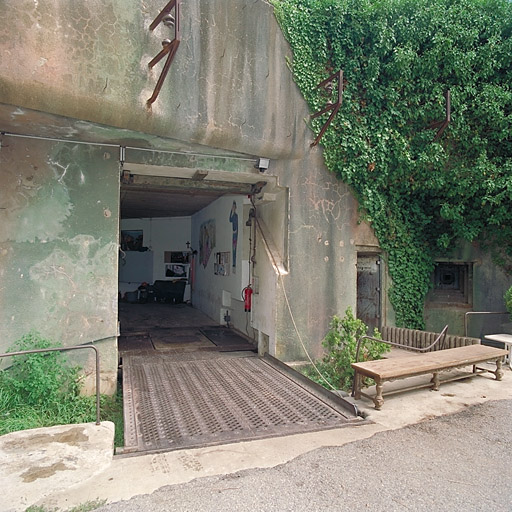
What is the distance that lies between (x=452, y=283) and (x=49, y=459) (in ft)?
28.8

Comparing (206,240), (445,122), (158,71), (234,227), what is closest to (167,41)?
(158,71)

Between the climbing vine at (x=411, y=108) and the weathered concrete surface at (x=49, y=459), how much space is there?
5.87 meters

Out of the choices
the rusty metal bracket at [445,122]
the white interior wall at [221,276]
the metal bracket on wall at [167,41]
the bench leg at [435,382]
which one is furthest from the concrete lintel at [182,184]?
the bench leg at [435,382]

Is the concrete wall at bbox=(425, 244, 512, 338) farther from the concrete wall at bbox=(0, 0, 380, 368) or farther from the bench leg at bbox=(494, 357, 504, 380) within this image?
the concrete wall at bbox=(0, 0, 380, 368)

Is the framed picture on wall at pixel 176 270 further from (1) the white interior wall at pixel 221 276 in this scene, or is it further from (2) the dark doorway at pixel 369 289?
(2) the dark doorway at pixel 369 289

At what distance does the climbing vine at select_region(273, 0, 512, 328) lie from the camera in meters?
7.43

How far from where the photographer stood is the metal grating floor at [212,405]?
4.50m

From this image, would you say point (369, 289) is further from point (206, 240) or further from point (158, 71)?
point (206, 240)

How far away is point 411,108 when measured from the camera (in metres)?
7.83

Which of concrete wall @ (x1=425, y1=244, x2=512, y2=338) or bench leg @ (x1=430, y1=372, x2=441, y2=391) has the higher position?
concrete wall @ (x1=425, y1=244, x2=512, y2=338)

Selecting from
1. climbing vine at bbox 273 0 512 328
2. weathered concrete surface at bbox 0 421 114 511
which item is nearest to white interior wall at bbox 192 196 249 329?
climbing vine at bbox 273 0 512 328

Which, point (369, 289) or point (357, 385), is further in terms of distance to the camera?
point (369, 289)

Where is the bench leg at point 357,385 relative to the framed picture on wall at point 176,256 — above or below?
below

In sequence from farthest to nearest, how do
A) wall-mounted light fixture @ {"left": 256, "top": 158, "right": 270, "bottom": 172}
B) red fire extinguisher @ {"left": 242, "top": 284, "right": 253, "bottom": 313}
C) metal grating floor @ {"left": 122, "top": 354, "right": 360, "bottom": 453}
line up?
1. red fire extinguisher @ {"left": 242, "top": 284, "right": 253, "bottom": 313}
2. wall-mounted light fixture @ {"left": 256, "top": 158, "right": 270, "bottom": 172}
3. metal grating floor @ {"left": 122, "top": 354, "right": 360, "bottom": 453}
